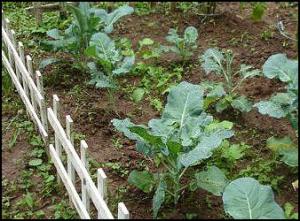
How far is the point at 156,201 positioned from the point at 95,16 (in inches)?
113

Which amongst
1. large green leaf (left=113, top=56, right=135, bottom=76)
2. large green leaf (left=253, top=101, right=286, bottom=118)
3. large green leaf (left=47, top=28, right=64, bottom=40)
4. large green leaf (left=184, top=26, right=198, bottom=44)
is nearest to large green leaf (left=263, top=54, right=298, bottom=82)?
large green leaf (left=253, top=101, right=286, bottom=118)

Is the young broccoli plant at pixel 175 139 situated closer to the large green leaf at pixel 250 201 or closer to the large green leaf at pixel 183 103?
the large green leaf at pixel 183 103

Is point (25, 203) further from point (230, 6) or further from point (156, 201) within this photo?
point (230, 6)

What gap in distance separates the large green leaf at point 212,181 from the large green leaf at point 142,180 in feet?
1.25

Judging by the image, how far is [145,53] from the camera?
6.20 m

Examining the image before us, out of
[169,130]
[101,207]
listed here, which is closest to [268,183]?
[169,130]

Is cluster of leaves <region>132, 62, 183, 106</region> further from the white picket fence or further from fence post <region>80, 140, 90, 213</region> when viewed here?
fence post <region>80, 140, 90, 213</region>

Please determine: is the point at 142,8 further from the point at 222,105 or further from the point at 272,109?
the point at 272,109

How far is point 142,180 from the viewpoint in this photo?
4.22 meters

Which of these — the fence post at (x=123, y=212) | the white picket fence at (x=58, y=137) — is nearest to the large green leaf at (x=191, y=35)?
the white picket fence at (x=58, y=137)

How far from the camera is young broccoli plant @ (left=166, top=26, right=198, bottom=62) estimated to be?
242 inches

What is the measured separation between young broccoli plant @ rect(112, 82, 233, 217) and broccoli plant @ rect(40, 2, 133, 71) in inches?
73.2

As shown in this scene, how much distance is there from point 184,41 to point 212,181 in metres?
2.52

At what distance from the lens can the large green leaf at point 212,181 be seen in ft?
13.3
